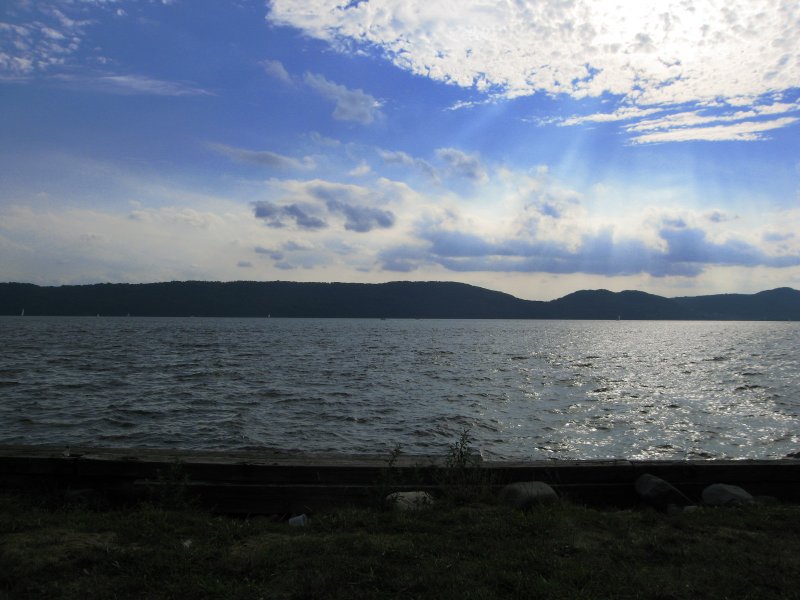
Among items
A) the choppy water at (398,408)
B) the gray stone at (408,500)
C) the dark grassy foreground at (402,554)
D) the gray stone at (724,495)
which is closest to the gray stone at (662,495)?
the gray stone at (724,495)

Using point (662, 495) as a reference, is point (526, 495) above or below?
above

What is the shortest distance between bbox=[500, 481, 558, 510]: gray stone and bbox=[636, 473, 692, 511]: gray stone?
161cm

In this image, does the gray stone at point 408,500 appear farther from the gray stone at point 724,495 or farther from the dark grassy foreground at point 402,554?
the gray stone at point 724,495

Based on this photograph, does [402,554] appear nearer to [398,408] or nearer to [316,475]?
[316,475]

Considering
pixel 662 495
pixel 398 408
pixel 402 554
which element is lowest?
pixel 398 408

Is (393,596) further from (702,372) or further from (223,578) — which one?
(702,372)

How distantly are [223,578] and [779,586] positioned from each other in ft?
18.5

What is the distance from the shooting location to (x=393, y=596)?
204 inches

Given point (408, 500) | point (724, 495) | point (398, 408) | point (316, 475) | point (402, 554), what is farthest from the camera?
point (398, 408)

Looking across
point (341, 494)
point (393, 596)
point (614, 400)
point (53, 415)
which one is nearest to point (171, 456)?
point (341, 494)

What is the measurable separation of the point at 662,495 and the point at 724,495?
0.95m

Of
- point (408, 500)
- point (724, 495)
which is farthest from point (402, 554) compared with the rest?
point (724, 495)

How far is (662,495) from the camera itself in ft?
28.5

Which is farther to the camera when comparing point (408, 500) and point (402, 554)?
point (408, 500)
